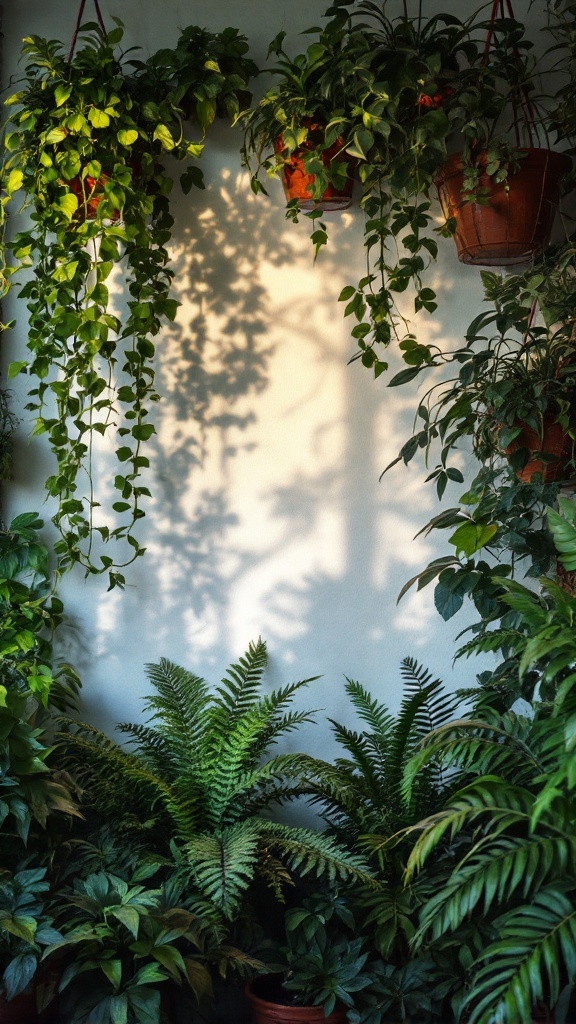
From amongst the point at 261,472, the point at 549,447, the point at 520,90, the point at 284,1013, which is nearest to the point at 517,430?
the point at 549,447

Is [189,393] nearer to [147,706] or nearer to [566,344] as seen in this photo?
[147,706]

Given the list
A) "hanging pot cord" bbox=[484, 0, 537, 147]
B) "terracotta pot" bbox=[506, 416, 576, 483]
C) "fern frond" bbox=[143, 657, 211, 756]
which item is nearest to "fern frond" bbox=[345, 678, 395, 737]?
"fern frond" bbox=[143, 657, 211, 756]

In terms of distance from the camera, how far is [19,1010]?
2145 mm

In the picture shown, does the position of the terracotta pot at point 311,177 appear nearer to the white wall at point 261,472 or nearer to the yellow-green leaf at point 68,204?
the white wall at point 261,472

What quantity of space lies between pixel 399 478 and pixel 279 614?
0.55 metres

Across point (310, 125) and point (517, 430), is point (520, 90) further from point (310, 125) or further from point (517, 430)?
point (517, 430)

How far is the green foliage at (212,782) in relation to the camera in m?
2.24

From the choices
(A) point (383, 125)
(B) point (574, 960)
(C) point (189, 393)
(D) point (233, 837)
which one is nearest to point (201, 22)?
(A) point (383, 125)

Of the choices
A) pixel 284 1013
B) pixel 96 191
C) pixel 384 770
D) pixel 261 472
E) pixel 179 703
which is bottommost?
pixel 284 1013

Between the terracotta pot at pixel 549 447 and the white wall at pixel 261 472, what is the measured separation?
1.55 ft

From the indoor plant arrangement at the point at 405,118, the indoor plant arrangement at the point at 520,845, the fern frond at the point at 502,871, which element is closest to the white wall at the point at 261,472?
the indoor plant arrangement at the point at 405,118

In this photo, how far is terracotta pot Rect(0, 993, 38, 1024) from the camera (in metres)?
2.10

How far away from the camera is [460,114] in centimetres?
246

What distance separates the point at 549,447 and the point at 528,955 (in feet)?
3.94
